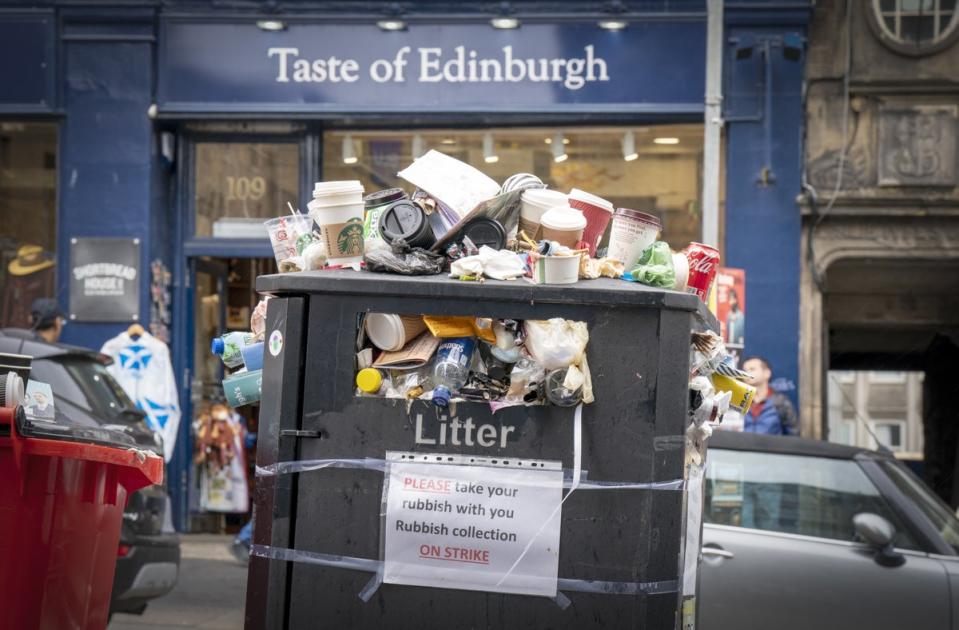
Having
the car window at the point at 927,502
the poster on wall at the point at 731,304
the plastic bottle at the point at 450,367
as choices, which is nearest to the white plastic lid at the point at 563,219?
the plastic bottle at the point at 450,367

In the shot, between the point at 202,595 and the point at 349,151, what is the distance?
15.3 ft

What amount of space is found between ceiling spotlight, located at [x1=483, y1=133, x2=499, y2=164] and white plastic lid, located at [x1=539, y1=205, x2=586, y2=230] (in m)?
8.54

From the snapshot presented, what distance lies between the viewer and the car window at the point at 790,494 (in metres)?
6.51

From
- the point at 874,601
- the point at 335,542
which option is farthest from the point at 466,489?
the point at 874,601

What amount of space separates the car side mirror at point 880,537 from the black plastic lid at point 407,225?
3.45m

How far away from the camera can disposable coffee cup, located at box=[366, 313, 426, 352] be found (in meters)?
3.48

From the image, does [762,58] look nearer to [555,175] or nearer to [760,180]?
[760,180]

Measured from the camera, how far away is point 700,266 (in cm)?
403

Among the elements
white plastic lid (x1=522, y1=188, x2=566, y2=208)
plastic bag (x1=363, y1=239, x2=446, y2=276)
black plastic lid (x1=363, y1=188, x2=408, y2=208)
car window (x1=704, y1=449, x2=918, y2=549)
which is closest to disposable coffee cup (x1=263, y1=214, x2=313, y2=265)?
black plastic lid (x1=363, y1=188, x2=408, y2=208)

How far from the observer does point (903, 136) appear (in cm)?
1185

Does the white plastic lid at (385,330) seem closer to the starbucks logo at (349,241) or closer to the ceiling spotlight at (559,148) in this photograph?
the starbucks logo at (349,241)

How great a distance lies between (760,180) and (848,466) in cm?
553

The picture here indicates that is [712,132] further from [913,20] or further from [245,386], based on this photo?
[245,386]

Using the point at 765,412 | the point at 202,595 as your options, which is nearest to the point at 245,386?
the point at 202,595
